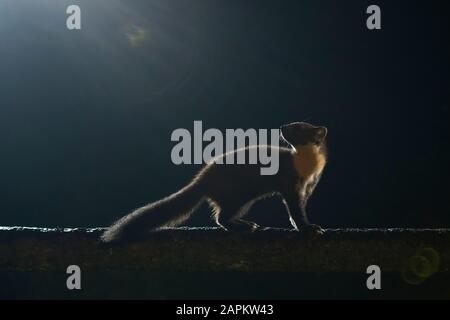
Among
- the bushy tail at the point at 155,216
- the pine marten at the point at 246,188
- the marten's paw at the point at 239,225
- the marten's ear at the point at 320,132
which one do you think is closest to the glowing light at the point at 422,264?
the pine marten at the point at 246,188

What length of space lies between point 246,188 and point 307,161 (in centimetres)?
44

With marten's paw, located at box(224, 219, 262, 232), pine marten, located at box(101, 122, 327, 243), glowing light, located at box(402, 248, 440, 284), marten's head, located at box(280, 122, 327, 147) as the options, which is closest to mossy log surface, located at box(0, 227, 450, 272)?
glowing light, located at box(402, 248, 440, 284)

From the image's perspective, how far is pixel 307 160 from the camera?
3092 millimetres

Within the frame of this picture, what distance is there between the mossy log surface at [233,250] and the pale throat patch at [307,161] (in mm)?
646

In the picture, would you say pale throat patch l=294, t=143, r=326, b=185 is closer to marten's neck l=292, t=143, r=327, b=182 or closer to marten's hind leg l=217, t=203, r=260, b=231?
marten's neck l=292, t=143, r=327, b=182

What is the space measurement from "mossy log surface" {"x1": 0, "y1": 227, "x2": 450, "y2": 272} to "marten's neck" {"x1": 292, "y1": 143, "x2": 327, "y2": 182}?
2.12 feet

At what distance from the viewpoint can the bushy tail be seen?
249 cm

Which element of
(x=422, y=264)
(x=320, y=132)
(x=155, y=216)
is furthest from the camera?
(x=320, y=132)

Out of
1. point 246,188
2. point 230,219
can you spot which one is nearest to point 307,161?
point 246,188

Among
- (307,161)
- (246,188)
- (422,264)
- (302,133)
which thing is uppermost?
(302,133)

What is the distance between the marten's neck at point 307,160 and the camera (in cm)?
305

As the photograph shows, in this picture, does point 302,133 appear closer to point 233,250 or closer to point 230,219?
point 230,219

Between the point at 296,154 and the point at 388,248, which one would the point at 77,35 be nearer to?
the point at 296,154

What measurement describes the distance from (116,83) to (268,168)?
9.06ft
